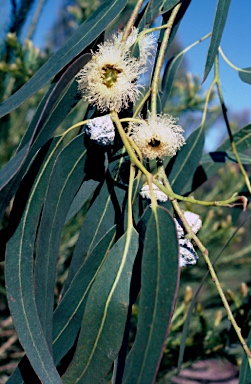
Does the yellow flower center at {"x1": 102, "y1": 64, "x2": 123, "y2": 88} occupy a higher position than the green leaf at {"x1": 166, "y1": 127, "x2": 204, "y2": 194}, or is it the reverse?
the yellow flower center at {"x1": 102, "y1": 64, "x2": 123, "y2": 88}

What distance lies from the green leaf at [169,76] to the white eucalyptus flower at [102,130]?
1.14ft

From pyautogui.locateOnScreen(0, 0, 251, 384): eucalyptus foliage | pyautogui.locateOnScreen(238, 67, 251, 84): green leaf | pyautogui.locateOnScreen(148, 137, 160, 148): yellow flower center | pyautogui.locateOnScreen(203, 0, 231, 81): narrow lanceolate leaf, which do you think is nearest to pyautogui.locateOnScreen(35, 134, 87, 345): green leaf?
pyautogui.locateOnScreen(0, 0, 251, 384): eucalyptus foliage

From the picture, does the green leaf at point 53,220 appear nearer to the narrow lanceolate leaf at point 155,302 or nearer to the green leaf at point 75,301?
the green leaf at point 75,301

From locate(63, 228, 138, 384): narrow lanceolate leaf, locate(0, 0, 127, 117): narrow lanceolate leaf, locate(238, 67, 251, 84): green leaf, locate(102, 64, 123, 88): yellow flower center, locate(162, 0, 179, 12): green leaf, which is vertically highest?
locate(0, 0, 127, 117): narrow lanceolate leaf

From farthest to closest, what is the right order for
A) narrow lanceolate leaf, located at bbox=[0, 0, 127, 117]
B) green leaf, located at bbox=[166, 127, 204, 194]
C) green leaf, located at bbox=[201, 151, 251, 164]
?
green leaf, located at bbox=[201, 151, 251, 164], green leaf, located at bbox=[166, 127, 204, 194], narrow lanceolate leaf, located at bbox=[0, 0, 127, 117]

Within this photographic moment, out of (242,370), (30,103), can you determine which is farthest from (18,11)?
(242,370)

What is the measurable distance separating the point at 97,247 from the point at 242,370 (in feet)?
0.98

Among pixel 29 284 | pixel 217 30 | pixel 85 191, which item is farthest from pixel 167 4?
pixel 29 284

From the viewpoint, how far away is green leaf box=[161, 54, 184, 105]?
3.03 feet

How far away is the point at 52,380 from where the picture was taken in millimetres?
545

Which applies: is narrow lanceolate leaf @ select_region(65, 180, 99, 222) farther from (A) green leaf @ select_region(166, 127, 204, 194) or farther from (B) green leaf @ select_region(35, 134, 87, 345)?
(A) green leaf @ select_region(166, 127, 204, 194)

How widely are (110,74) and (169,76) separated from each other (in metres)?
0.33

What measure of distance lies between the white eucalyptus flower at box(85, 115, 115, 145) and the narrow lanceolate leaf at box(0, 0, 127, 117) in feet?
0.26

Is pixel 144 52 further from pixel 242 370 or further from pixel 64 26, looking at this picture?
pixel 64 26
